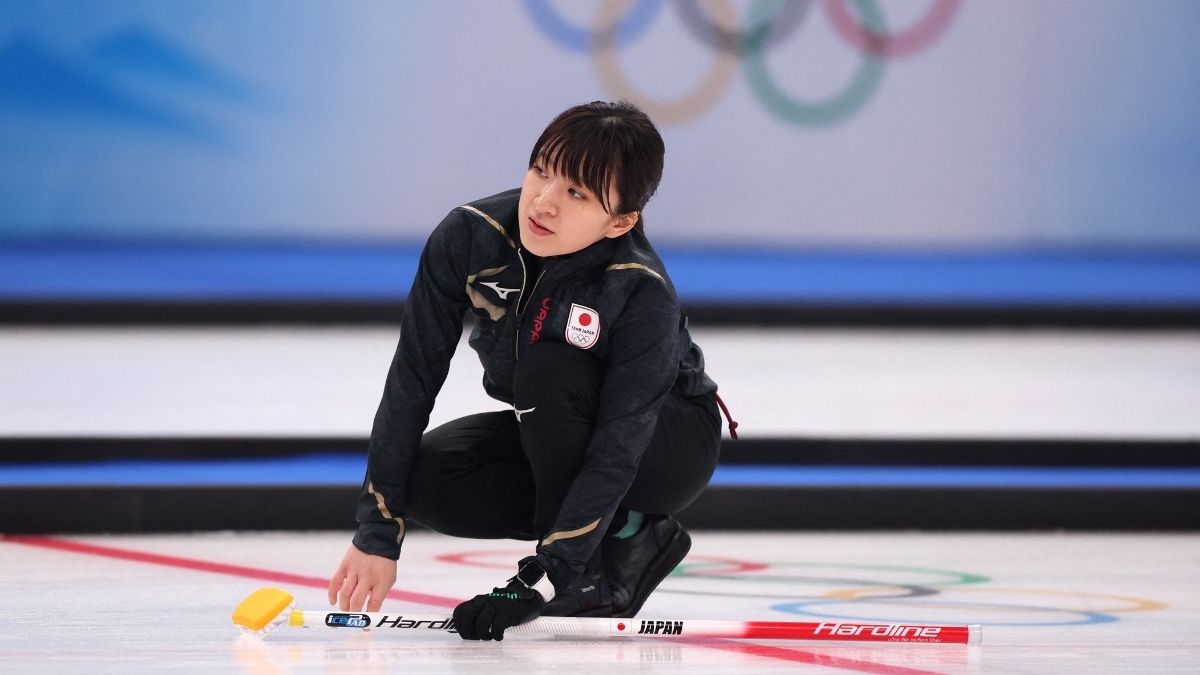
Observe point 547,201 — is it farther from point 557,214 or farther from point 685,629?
point 685,629

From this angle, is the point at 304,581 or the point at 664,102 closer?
the point at 304,581

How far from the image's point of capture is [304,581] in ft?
6.11

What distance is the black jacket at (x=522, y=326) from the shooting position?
144cm

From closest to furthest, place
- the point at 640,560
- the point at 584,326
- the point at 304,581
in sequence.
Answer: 1. the point at 584,326
2. the point at 640,560
3. the point at 304,581

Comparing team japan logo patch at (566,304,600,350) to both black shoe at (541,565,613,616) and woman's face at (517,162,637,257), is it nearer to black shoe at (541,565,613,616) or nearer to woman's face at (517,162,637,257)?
woman's face at (517,162,637,257)

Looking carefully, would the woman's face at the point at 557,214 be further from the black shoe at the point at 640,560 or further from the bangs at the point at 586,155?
the black shoe at the point at 640,560

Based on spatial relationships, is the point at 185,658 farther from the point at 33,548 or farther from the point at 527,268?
the point at 33,548

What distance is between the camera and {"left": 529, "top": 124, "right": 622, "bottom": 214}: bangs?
1.40m

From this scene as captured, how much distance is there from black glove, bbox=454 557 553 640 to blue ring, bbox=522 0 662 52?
3.52 m

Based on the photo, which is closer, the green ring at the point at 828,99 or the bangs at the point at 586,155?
the bangs at the point at 586,155

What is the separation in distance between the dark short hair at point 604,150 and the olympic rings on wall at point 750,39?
3291 millimetres

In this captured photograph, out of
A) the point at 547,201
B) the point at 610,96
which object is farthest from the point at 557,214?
the point at 610,96

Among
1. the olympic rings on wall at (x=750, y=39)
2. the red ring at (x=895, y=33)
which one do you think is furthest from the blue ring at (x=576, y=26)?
the red ring at (x=895, y=33)

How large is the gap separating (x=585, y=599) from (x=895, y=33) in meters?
3.63
